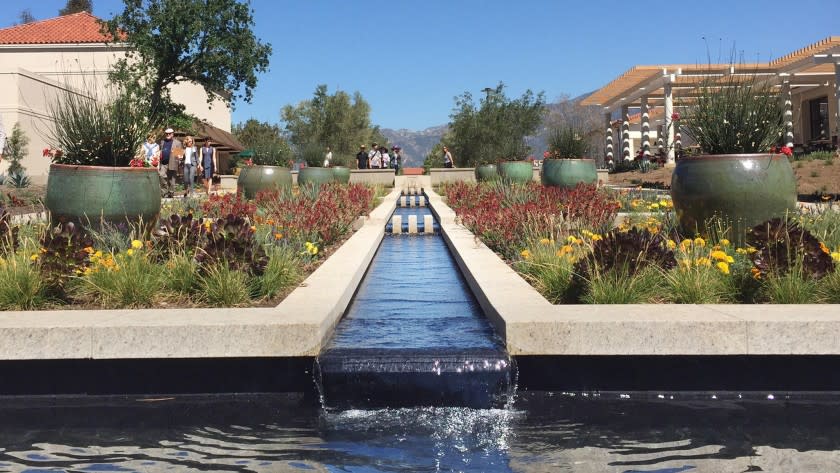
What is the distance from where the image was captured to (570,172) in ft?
56.2

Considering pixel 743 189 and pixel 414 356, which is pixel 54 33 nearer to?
pixel 743 189

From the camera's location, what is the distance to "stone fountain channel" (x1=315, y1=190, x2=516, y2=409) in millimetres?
4984

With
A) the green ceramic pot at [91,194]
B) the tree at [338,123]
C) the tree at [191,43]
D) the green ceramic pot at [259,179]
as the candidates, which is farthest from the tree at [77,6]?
the green ceramic pot at [91,194]

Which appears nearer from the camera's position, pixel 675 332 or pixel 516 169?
pixel 675 332

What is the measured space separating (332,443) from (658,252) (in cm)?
349

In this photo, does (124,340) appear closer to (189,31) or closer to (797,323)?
(797,323)

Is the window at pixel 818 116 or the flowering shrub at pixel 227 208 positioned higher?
the window at pixel 818 116

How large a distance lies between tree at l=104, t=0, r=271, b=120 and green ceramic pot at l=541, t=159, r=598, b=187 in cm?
2653

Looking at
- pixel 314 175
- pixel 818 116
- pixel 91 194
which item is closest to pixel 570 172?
pixel 314 175

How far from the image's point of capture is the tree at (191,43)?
129 feet

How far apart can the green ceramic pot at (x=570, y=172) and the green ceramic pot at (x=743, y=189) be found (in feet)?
28.5

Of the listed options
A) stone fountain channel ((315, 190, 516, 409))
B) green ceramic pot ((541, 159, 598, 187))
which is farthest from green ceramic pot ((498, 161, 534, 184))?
stone fountain channel ((315, 190, 516, 409))

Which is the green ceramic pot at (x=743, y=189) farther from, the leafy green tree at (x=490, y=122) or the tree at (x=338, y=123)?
the tree at (x=338, y=123)

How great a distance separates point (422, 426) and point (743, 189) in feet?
16.5
